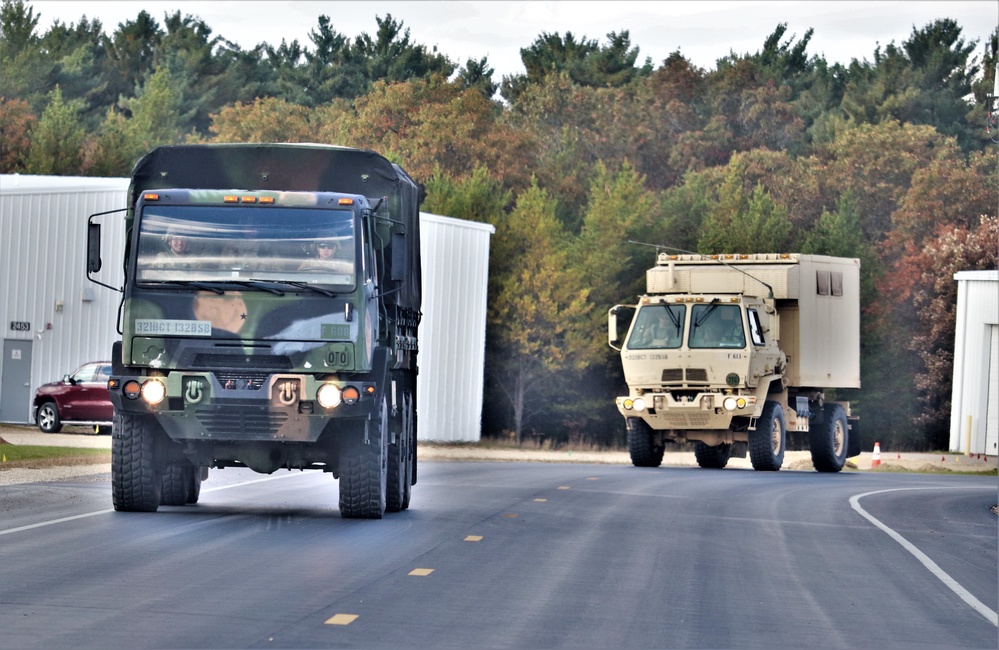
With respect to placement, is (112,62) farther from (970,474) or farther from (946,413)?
(970,474)

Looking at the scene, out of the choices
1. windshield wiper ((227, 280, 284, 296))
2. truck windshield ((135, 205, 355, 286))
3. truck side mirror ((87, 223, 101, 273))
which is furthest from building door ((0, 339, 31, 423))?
windshield wiper ((227, 280, 284, 296))

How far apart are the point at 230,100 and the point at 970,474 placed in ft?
219

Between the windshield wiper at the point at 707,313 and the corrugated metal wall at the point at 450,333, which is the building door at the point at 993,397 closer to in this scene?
the corrugated metal wall at the point at 450,333

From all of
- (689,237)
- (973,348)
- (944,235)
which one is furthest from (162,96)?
(973,348)

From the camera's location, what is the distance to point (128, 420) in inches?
629

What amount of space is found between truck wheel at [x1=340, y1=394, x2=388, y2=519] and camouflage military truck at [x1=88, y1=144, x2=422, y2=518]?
0.04 feet

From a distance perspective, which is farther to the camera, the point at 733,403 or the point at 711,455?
the point at 711,455

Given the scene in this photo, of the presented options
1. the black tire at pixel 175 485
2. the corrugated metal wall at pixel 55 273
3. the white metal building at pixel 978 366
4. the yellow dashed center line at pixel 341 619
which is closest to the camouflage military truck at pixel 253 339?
the black tire at pixel 175 485

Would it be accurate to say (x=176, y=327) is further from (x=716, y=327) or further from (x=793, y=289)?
(x=793, y=289)

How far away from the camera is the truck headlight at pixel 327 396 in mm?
15336

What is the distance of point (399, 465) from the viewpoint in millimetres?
17406

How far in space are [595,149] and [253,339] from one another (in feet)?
239

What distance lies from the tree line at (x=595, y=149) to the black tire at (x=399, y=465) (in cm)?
3424

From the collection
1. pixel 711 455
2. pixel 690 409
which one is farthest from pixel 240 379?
pixel 711 455
